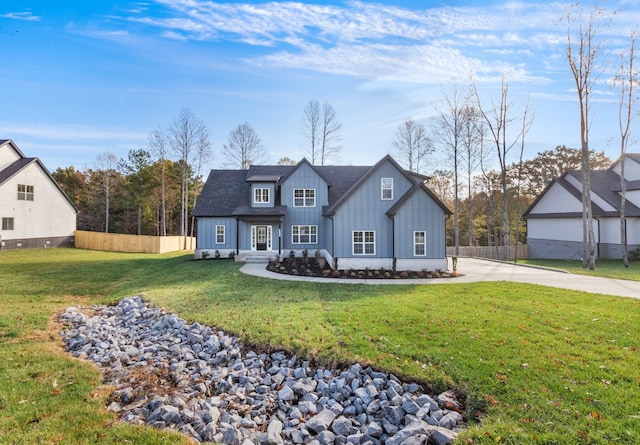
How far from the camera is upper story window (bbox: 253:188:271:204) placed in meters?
19.6

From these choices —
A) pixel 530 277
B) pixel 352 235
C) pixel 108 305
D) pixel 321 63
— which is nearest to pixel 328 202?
pixel 352 235

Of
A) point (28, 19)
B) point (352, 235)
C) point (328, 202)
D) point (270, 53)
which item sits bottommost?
point (352, 235)

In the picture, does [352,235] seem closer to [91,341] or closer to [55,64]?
[91,341]

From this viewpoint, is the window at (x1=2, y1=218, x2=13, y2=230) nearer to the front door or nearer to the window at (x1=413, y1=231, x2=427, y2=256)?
the front door

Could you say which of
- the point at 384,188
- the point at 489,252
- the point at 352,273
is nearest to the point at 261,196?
the point at 384,188

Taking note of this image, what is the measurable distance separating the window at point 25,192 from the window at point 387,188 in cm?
2934

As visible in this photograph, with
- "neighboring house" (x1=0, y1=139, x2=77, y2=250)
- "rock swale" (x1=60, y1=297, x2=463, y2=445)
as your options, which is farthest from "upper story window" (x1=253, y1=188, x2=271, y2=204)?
"neighboring house" (x1=0, y1=139, x2=77, y2=250)

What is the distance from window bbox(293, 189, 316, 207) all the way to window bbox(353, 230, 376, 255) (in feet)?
16.2

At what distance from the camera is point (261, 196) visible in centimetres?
1969

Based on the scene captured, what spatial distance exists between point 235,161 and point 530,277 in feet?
91.2

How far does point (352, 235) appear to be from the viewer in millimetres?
15539

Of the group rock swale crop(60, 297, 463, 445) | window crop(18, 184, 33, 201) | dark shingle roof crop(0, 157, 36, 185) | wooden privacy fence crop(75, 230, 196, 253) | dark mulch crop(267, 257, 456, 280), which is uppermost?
dark shingle roof crop(0, 157, 36, 185)

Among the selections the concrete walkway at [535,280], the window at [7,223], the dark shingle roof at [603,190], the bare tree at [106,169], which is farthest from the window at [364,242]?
the bare tree at [106,169]

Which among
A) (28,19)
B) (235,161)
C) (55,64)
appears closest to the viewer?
(28,19)
